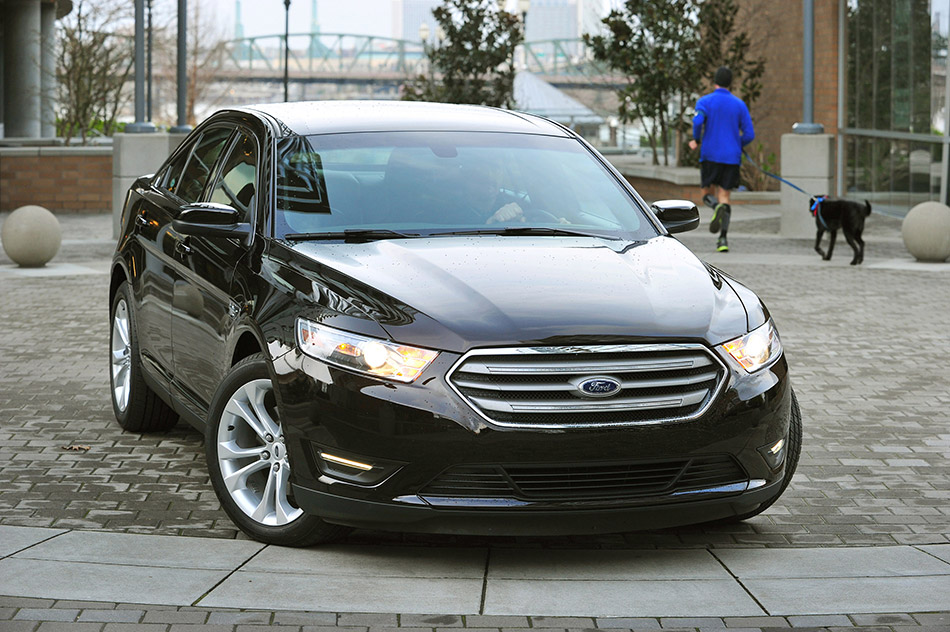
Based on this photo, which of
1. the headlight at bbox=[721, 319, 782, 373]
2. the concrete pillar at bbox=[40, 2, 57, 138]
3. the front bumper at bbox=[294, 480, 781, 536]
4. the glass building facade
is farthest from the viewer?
the concrete pillar at bbox=[40, 2, 57, 138]

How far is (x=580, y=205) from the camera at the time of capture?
6.22 metres

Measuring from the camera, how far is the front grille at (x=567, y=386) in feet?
15.2

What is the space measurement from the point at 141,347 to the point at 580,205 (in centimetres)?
235

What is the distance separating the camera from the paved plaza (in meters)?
4.47

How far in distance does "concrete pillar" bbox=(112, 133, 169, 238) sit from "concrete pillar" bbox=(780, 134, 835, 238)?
8.67 m

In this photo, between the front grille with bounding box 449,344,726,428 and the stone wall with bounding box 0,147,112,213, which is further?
the stone wall with bounding box 0,147,112,213

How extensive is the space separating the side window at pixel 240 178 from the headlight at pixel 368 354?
121cm

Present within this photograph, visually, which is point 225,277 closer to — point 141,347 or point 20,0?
point 141,347

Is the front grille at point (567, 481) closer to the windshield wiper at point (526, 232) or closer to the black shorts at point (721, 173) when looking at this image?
the windshield wiper at point (526, 232)

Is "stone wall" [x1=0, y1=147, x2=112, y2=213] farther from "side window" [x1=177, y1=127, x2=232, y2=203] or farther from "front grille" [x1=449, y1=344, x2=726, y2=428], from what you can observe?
"front grille" [x1=449, y1=344, x2=726, y2=428]


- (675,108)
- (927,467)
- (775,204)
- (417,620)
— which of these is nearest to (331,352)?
(417,620)

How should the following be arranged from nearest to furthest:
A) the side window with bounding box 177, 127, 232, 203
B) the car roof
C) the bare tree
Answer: the car roof → the side window with bounding box 177, 127, 232, 203 → the bare tree

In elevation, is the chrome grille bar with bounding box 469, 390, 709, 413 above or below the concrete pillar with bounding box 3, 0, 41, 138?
below

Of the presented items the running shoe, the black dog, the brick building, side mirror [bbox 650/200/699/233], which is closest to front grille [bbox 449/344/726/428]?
side mirror [bbox 650/200/699/233]
